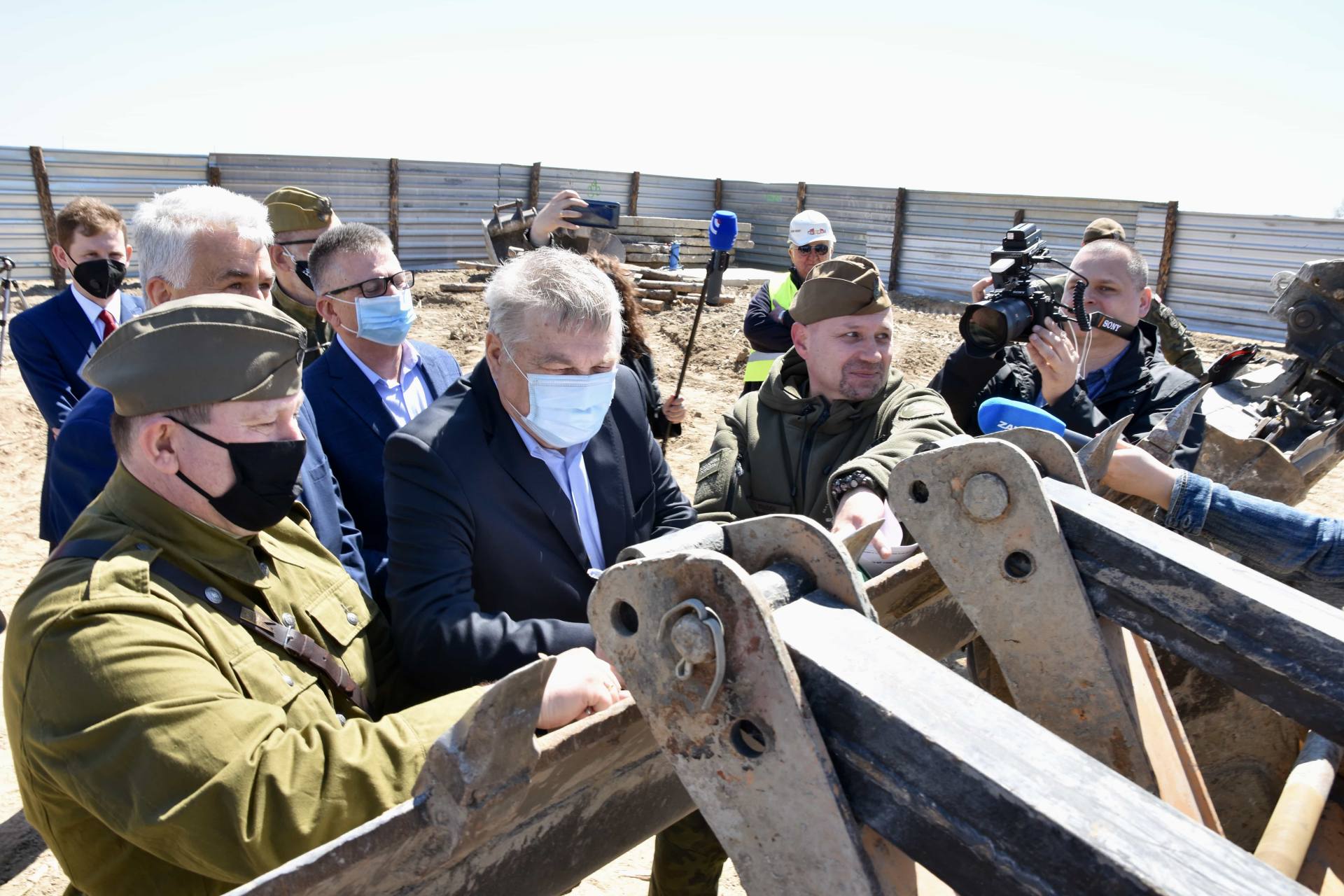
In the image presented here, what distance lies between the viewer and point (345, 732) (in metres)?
1.39

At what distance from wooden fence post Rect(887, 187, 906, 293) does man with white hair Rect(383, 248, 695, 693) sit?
631 inches

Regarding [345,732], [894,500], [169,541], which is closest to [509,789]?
[345,732]

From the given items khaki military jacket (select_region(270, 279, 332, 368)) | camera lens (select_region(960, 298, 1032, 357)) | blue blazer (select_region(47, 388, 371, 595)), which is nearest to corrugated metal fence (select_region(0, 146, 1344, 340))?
khaki military jacket (select_region(270, 279, 332, 368))

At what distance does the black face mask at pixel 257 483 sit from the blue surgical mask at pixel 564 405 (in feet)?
2.00

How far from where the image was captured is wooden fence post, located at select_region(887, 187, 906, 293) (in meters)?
17.5

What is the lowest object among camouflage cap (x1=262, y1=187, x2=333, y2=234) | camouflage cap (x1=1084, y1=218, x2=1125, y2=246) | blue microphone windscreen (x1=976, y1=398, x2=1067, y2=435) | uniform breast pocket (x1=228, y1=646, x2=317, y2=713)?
uniform breast pocket (x1=228, y1=646, x2=317, y2=713)

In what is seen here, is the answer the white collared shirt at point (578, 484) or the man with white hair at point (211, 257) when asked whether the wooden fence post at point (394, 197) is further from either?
the white collared shirt at point (578, 484)

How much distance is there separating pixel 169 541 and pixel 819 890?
1.24 metres

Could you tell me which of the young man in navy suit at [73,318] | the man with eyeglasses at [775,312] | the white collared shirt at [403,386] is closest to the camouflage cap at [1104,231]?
the man with eyeglasses at [775,312]

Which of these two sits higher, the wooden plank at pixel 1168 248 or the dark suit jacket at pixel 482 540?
the wooden plank at pixel 1168 248

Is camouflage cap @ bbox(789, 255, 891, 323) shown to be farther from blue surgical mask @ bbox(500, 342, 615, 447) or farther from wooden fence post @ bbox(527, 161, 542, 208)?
wooden fence post @ bbox(527, 161, 542, 208)

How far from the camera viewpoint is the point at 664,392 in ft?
32.7

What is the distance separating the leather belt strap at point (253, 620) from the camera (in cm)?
152

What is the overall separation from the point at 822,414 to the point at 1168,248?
13.9 m
